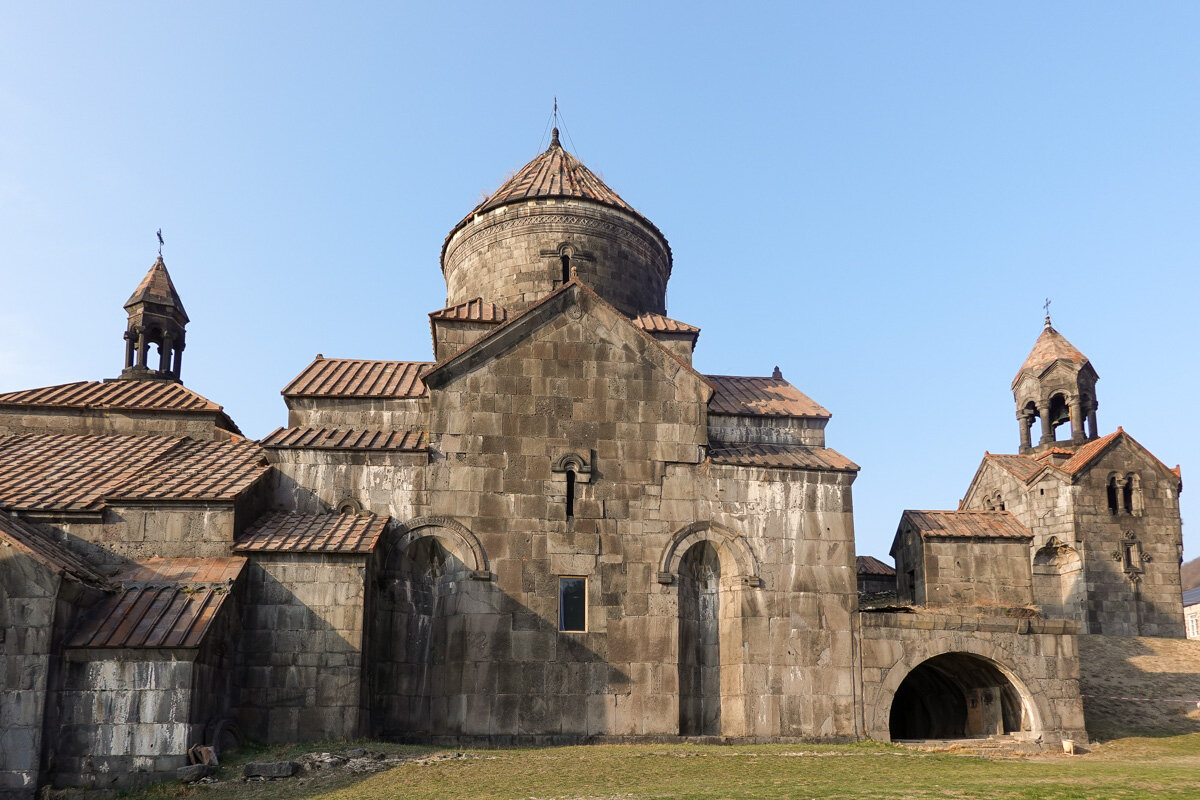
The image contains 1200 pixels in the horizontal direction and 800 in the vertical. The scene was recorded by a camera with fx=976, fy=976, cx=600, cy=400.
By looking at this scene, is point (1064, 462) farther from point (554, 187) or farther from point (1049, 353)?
point (554, 187)

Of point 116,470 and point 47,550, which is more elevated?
point 116,470

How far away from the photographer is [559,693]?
47.2ft

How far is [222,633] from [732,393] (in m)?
9.19

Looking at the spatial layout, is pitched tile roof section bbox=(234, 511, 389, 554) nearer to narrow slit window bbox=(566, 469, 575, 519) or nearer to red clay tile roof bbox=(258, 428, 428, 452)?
red clay tile roof bbox=(258, 428, 428, 452)

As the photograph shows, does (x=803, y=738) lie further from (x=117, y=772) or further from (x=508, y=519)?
(x=117, y=772)

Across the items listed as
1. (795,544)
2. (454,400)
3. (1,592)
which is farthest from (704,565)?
(1,592)

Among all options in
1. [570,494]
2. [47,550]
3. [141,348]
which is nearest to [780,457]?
[570,494]

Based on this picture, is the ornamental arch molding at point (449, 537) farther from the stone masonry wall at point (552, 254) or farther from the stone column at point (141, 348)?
the stone column at point (141, 348)

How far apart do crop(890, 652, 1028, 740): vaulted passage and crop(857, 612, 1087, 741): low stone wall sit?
11.9 inches

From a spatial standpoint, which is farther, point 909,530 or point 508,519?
point 909,530

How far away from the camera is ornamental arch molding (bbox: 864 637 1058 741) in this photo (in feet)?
48.9

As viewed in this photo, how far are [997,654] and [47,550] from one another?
13.8 m

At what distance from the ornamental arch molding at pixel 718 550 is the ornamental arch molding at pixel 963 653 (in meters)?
2.48

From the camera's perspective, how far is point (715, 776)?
37.2ft
